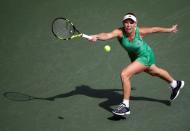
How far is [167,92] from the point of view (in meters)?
10.6

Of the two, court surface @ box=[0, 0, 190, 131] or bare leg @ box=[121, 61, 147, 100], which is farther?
court surface @ box=[0, 0, 190, 131]

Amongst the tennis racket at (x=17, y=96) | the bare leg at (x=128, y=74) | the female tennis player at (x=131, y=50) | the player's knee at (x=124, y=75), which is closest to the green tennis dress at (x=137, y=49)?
the female tennis player at (x=131, y=50)

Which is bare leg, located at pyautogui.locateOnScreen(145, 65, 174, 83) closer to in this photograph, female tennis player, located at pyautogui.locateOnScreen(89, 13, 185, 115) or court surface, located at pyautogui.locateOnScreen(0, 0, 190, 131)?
female tennis player, located at pyautogui.locateOnScreen(89, 13, 185, 115)

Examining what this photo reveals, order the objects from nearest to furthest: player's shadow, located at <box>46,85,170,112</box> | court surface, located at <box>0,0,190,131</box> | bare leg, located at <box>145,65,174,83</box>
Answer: court surface, located at <box>0,0,190,131</box> < bare leg, located at <box>145,65,174,83</box> < player's shadow, located at <box>46,85,170,112</box>

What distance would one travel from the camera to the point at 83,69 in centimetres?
1189

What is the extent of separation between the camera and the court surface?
32.9ft

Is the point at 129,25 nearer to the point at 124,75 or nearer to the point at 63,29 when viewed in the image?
the point at 124,75

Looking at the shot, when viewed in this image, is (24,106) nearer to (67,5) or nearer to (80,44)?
(80,44)

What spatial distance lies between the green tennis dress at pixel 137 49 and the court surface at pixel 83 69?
2.98 ft

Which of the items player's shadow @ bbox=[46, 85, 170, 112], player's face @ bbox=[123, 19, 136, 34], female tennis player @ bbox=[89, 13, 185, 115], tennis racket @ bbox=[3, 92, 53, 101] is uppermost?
player's face @ bbox=[123, 19, 136, 34]

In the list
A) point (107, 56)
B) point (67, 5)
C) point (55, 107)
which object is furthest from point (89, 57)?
point (67, 5)

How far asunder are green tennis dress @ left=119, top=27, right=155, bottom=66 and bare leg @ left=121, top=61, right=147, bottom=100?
0.37 ft

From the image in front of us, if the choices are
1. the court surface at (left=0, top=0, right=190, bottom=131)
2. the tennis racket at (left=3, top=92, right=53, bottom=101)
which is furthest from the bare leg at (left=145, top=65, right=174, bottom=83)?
the tennis racket at (left=3, top=92, right=53, bottom=101)

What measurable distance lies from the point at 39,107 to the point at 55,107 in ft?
1.09
